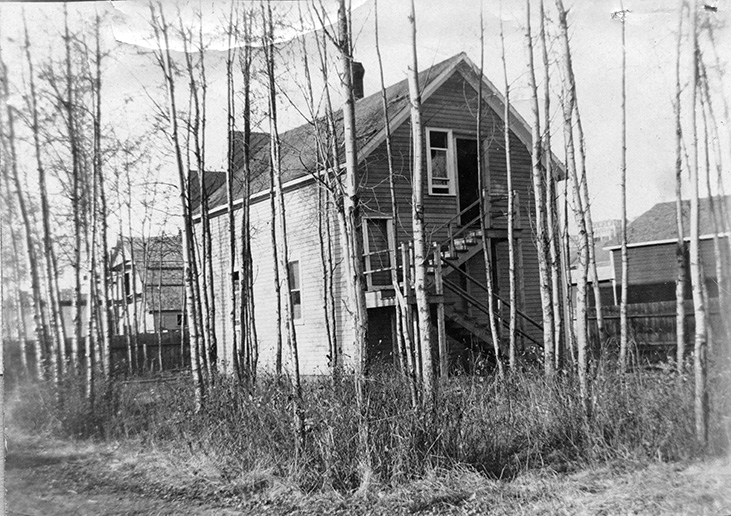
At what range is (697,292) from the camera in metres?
2.74

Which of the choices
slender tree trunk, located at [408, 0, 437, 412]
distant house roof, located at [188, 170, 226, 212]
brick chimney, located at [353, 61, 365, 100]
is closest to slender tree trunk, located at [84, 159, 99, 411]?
distant house roof, located at [188, 170, 226, 212]

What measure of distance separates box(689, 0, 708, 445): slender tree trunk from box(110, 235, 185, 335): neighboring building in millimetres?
2756

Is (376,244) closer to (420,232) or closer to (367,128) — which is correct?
(367,128)

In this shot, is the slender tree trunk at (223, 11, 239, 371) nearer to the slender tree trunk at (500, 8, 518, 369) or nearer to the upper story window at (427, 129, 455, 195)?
the upper story window at (427, 129, 455, 195)

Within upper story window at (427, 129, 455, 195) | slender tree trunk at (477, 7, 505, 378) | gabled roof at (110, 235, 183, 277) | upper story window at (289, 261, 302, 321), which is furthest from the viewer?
upper story window at (289, 261, 302, 321)

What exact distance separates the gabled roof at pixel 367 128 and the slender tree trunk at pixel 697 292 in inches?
42.1

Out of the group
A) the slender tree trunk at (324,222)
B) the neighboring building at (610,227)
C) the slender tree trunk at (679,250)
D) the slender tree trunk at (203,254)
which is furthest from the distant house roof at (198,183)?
the slender tree trunk at (679,250)

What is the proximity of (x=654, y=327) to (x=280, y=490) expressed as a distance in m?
2.15

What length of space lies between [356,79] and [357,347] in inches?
62.1

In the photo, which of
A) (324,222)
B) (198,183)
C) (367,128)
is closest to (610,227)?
(367,128)

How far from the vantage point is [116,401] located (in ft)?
9.91

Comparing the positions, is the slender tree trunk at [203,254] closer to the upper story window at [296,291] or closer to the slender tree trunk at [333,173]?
the slender tree trunk at [333,173]

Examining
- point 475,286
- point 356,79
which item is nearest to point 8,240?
point 356,79

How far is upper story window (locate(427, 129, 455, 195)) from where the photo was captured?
394cm
